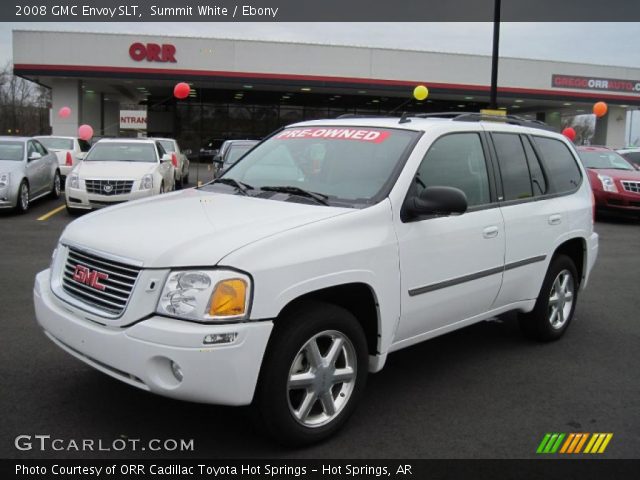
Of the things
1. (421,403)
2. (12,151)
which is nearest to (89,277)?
(421,403)

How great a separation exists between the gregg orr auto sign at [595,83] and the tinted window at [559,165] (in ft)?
100

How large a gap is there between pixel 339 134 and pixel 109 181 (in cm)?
853

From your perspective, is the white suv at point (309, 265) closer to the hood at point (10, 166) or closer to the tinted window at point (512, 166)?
the tinted window at point (512, 166)

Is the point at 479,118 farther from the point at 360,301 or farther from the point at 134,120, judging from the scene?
the point at 134,120

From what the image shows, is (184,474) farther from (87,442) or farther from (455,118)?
(455,118)

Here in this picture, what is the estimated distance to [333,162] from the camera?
4148mm

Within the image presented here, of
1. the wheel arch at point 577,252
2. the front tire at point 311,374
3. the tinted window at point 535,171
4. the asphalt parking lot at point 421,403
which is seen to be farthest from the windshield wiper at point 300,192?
the wheel arch at point 577,252

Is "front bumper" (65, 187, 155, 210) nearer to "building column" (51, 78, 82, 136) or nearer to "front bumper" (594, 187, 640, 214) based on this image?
"front bumper" (594, 187, 640, 214)

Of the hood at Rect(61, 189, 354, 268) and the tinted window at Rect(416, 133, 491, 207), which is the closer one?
the hood at Rect(61, 189, 354, 268)

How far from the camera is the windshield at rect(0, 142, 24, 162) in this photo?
12.5 m

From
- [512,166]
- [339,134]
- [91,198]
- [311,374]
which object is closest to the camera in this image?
[311,374]

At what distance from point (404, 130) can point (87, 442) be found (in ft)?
9.06

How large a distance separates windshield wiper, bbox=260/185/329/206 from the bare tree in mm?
54013
